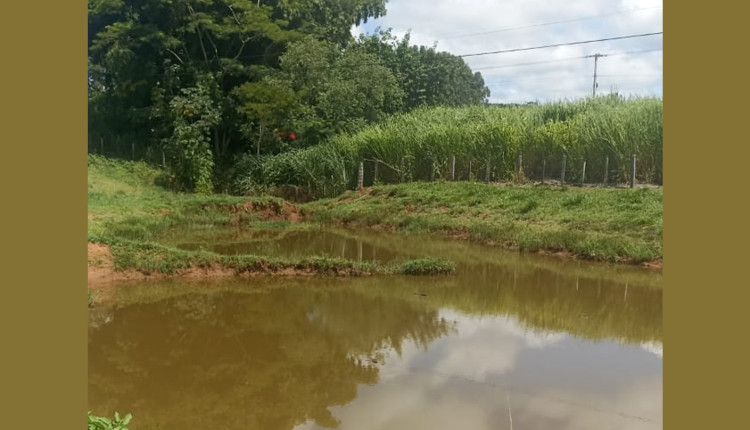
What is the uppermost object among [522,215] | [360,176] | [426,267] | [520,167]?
[520,167]

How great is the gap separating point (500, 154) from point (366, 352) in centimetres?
1576

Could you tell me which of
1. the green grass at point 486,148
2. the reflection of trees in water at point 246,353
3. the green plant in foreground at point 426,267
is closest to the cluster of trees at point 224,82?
the green grass at point 486,148

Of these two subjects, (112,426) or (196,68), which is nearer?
(112,426)

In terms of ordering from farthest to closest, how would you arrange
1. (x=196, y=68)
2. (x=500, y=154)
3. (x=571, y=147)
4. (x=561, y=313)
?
(x=196, y=68)
(x=500, y=154)
(x=571, y=147)
(x=561, y=313)

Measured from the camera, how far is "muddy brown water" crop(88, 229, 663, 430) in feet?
18.7

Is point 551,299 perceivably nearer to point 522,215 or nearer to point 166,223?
point 522,215

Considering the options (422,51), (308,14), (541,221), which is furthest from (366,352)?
(422,51)

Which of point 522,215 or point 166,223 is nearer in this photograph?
point 166,223

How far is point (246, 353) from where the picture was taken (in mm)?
7355

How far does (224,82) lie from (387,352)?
22392 millimetres

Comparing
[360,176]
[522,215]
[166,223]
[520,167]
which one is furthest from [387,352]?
[360,176]

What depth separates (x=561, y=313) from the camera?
31.7 ft

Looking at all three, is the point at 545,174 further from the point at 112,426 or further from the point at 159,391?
the point at 112,426

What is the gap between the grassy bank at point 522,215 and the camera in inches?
538
